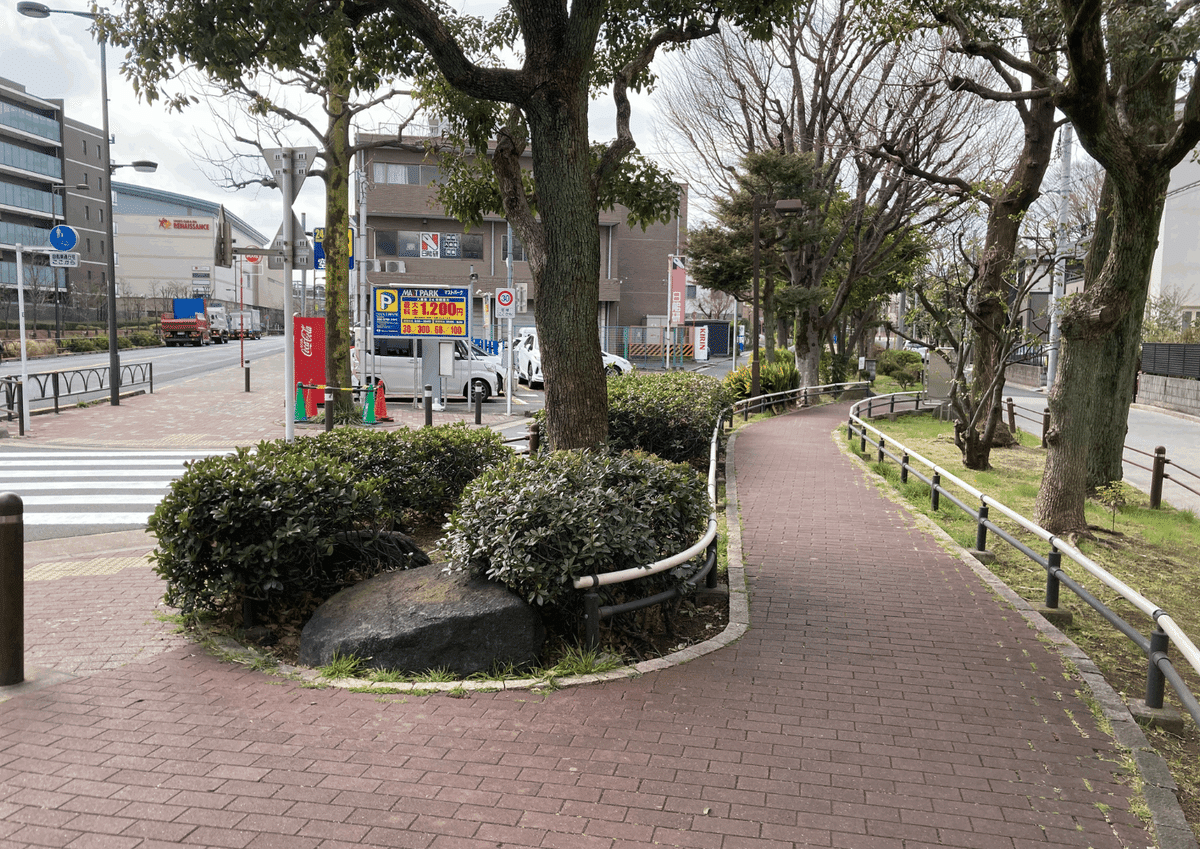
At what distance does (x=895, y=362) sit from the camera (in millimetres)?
44344

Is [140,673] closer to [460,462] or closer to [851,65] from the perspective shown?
[460,462]

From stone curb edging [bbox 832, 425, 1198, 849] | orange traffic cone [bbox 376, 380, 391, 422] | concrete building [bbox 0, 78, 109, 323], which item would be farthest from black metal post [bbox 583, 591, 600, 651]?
concrete building [bbox 0, 78, 109, 323]

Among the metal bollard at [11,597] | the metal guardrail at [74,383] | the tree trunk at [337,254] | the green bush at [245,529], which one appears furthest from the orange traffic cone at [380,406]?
the metal bollard at [11,597]

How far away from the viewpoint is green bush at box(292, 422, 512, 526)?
7.12 metres

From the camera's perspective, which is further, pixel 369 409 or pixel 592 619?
A: pixel 369 409

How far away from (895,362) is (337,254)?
33.0m

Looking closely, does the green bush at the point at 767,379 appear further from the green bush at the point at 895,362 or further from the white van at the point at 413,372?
the green bush at the point at 895,362

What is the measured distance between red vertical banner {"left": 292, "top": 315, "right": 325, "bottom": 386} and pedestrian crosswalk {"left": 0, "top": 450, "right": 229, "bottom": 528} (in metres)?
5.56

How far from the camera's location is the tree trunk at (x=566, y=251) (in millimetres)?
6926

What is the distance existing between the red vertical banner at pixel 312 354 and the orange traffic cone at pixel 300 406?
1.19ft

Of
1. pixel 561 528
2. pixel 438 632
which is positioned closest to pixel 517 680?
pixel 438 632

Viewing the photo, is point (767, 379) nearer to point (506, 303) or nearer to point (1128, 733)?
point (506, 303)

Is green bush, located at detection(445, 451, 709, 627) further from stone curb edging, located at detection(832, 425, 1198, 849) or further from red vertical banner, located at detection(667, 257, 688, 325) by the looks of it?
red vertical banner, located at detection(667, 257, 688, 325)

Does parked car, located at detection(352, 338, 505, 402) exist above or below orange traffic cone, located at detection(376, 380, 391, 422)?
above
